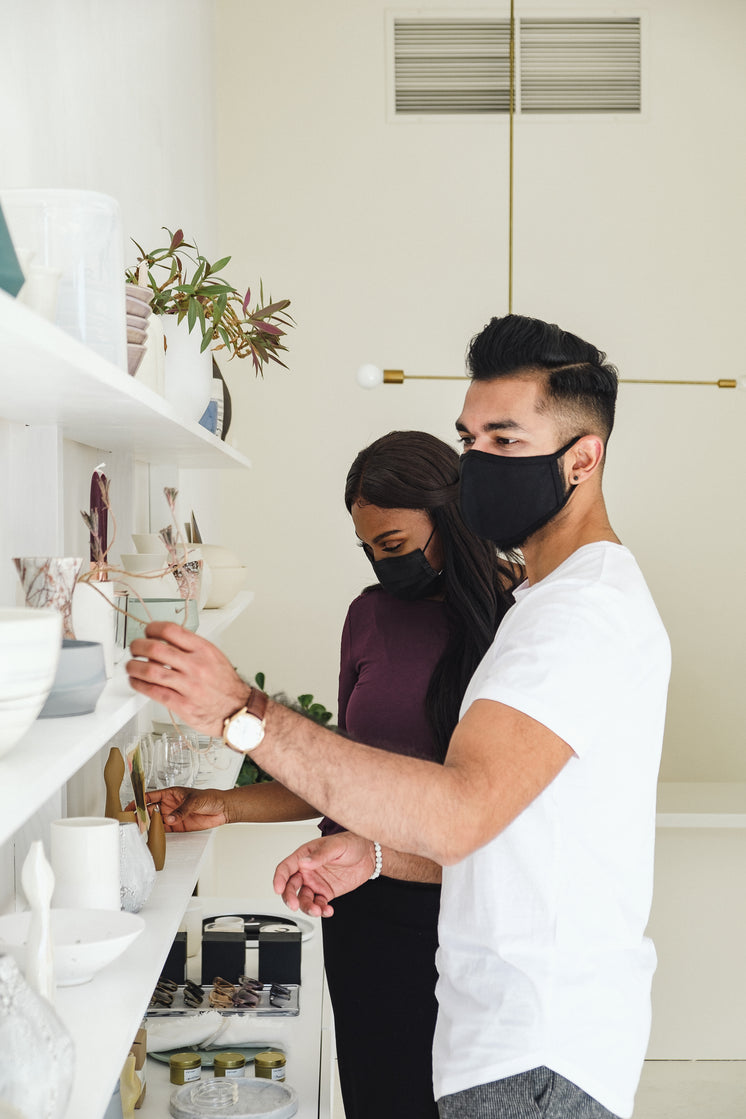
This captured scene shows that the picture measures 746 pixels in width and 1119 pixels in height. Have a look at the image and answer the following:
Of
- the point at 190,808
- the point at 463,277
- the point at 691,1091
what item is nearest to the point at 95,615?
the point at 190,808

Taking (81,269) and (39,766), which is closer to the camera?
(39,766)

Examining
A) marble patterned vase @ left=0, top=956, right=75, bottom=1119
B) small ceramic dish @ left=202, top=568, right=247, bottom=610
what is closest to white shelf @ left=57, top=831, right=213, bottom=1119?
marble patterned vase @ left=0, top=956, right=75, bottom=1119

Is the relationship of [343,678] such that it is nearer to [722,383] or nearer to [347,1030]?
[347,1030]

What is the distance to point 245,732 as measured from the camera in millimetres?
967

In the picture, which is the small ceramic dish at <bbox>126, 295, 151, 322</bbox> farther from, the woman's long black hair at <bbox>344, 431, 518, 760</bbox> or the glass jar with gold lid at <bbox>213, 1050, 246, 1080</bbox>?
the glass jar with gold lid at <bbox>213, 1050, 246, 1080</bbox>

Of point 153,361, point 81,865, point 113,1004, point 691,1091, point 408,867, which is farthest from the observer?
point 691,1091

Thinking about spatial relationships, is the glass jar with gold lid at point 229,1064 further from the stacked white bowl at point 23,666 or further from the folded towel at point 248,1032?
the stacked white bowl at point 23,666

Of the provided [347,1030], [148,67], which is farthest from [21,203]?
[148,67]

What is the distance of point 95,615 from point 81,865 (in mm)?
331

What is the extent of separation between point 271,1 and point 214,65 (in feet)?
1.22

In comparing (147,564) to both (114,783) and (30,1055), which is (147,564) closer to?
(114,783)

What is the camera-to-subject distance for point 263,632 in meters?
4.11

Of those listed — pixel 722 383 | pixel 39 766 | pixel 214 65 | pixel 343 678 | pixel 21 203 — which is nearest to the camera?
pixel 39 766

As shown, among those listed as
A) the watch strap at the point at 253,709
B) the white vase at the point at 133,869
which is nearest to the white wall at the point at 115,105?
the watch strap at the point at 253,709
